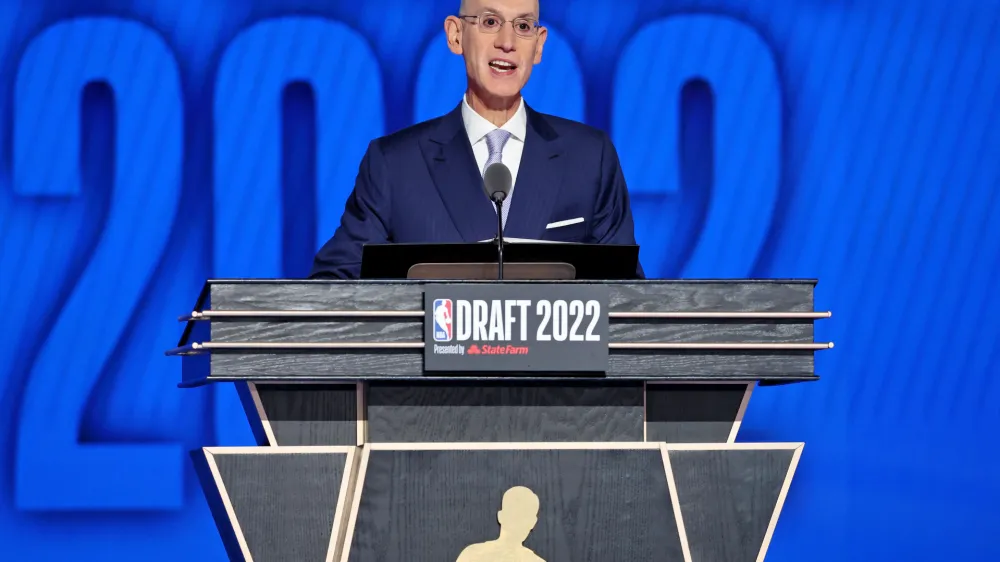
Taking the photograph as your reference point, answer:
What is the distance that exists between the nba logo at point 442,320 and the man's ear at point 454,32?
1419 millimetres

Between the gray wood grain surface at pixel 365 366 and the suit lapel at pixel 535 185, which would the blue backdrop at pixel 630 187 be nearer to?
the suit lapel at pixel 535 185

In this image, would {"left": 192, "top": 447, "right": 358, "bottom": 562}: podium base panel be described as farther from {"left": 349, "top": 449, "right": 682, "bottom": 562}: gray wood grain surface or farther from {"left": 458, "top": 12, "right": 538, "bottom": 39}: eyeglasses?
{"left": 458, "top": 12, "right": 538, "bottom": 39}: eyeglasses

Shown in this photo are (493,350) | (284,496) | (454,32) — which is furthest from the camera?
(454,32)

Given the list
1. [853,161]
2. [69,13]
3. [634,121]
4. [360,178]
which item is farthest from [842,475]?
[69,13]

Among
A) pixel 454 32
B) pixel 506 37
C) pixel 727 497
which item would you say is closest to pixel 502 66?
pixel 506 37

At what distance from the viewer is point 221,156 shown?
475cm

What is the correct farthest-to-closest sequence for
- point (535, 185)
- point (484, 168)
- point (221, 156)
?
point (221, 156), point (484, 168), point (535, 185)

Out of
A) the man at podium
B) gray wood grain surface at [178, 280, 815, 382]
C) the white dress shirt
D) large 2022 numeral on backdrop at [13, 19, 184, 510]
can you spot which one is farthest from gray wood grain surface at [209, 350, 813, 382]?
large 2022 numeral on backdrop at [13, 19, 184, 510]

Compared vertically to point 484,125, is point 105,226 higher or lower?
higher

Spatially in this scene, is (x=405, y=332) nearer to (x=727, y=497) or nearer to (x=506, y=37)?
(x=727, y=497)

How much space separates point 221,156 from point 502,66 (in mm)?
1743

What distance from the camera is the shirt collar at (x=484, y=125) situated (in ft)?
10.9

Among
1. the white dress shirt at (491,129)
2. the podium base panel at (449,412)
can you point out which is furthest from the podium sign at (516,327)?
the white dress shirt at (491,129)

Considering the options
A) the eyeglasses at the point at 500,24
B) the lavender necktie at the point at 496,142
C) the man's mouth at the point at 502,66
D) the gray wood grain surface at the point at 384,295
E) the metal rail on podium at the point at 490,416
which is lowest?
the metal rail on podium at the point at 490,416
